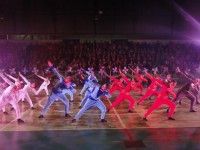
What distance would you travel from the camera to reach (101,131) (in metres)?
11.6

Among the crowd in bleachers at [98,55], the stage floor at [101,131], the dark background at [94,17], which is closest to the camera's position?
the stage floor at [101,131]

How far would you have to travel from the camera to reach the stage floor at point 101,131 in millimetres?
9766

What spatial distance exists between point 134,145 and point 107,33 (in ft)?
84.9

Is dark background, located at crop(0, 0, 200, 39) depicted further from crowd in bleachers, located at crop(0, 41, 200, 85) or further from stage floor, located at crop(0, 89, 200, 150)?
stage floor, located at crop(0, 89, 200, 150)

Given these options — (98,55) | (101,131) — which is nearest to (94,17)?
(98,55)

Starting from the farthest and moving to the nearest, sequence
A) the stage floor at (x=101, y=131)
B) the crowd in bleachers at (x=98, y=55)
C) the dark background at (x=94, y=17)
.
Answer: the dark background at (x=94, y=17), the crowd in bleachers at (x=98, y=55), the stage floor at (x=101, y=131)

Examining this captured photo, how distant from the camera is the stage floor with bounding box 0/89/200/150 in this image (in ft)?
32.0

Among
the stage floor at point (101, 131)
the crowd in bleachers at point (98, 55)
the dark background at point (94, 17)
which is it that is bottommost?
the stage floor at point (101, 131)

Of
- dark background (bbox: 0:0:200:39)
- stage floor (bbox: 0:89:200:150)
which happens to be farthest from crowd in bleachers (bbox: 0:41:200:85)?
stage floor (bbox: 0:89:200:150)

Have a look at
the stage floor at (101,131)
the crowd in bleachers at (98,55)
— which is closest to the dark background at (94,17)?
the crowd in bleachers at (98,55)

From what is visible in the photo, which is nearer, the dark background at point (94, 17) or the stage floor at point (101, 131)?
the stage floor at point (101, 131)

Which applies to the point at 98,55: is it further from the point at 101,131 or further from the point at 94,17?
the point at 101,131

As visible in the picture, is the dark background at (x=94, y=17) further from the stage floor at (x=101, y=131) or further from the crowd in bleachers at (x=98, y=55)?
the stage floor at (x=101, y=131)

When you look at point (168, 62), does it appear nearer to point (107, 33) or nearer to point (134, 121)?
point (107, 33)
